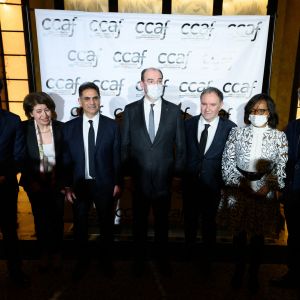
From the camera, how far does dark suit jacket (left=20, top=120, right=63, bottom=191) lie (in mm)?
2451

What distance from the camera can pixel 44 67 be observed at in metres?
3.11

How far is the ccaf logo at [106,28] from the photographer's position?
3053 millimetres

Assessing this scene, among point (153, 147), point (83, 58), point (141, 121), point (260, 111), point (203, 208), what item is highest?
point (83, 58)

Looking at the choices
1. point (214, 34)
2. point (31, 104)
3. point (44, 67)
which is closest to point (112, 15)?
point (44, 67)

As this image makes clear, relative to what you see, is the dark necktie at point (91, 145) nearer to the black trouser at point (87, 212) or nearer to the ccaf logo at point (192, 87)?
the black trouser at point (87, 212)

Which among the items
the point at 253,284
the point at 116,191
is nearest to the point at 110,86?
the point at 116,191

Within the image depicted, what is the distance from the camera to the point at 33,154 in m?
2.46

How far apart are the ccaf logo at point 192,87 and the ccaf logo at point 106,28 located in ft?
2.90

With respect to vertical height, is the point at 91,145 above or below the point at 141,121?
below

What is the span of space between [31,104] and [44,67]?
2.85ft

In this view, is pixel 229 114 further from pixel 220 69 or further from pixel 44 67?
pixel 44 67

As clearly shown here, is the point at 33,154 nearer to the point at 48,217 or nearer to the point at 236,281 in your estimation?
the point at 48,217

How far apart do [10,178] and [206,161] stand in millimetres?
1603

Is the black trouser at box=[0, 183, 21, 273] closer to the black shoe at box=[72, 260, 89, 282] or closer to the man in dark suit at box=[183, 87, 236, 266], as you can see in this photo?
the black shoe at box=[72, 260, 89, 282]
